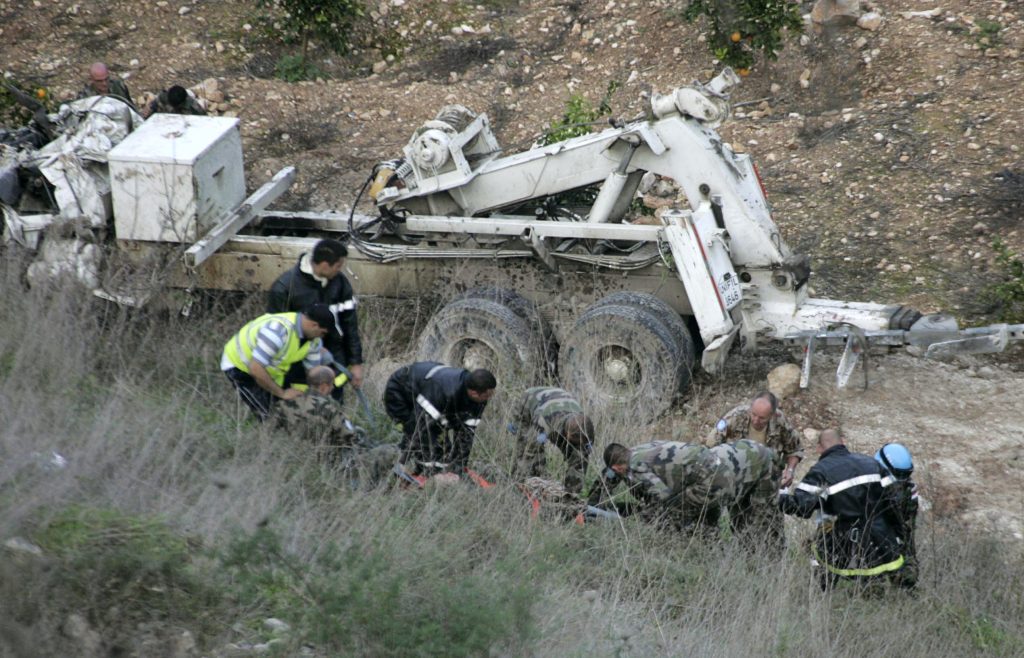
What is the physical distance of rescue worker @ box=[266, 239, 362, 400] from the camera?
6.93 metres

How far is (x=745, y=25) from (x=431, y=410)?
7071 mm

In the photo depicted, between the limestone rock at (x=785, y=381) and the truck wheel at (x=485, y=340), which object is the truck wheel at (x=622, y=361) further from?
the limestone rock at (x=785, y=381)

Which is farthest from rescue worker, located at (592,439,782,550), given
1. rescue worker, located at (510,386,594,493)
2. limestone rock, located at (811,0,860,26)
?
limestone rock, located at (811,0,860,26)

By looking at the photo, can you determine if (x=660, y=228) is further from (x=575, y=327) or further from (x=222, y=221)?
(x=222, y=221)

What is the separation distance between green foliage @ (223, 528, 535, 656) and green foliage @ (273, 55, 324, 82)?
30.9 feet

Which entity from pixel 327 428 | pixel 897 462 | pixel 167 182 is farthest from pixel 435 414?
pixel 167 182

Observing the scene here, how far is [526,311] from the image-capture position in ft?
26.7

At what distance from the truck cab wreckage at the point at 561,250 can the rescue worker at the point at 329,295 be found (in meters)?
1.13

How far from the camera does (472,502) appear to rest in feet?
20.1

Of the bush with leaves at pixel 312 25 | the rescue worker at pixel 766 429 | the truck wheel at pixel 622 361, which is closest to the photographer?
the rescue worker at pixel 766 429

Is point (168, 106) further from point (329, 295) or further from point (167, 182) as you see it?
point (329, 295)

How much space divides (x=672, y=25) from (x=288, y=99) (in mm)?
4345

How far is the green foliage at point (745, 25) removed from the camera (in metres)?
11.7

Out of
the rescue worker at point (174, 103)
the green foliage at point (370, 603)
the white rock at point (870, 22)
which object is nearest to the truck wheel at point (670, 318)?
the green foliage at point (370, 603)
